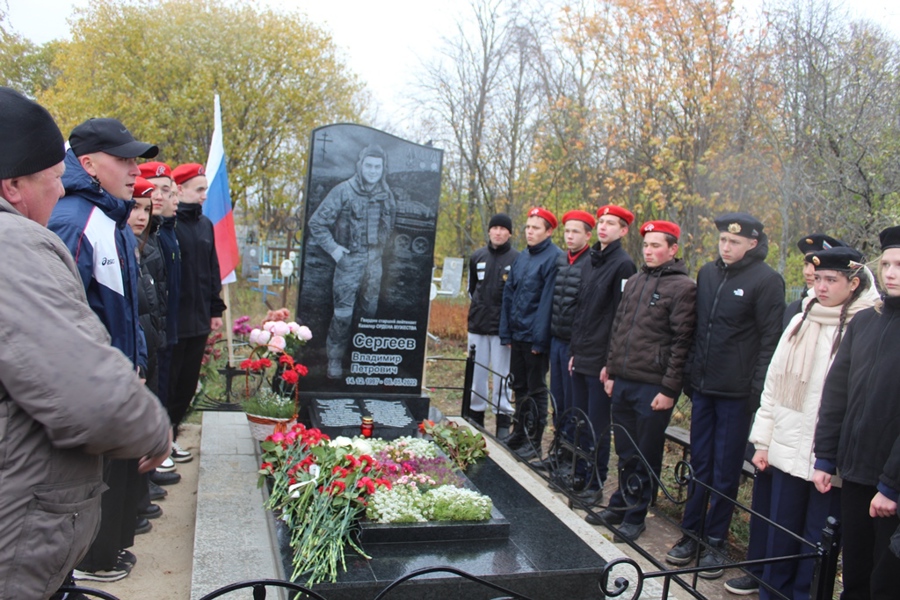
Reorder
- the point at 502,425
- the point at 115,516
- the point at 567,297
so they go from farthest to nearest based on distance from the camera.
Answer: the point at 502,425 < the point at 567,297 < the point at 115,516

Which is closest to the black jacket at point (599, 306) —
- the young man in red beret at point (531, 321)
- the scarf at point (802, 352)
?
the young man in red beret at point (531, 321)

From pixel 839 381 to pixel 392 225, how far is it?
375cm

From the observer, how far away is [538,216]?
6.52 meters

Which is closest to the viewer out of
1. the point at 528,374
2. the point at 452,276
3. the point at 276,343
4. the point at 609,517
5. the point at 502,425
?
the point at 609,517

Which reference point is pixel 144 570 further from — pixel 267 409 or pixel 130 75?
pixel 130 75

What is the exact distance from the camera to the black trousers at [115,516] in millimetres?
3373

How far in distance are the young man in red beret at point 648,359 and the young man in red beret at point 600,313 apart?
17.3 inches

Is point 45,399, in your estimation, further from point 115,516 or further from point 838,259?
point 838,259

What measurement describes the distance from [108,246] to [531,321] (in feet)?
13.1

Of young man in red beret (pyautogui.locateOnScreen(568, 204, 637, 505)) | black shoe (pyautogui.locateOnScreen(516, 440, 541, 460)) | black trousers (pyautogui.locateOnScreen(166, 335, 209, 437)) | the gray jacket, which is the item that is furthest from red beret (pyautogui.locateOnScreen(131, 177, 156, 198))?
black shoe (pyautogui.locateOnScreen(516, 440, 541, 460))

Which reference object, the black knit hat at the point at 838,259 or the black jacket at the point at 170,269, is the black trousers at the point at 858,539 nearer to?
the black knit hat at the point at 838,259

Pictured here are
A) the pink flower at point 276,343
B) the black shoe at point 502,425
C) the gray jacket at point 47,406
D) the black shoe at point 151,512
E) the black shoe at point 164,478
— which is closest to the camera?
the gray jacket at point 47,406

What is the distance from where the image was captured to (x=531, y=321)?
635 cm

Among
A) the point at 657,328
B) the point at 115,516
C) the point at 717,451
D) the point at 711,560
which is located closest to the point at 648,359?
the point at 657,328
